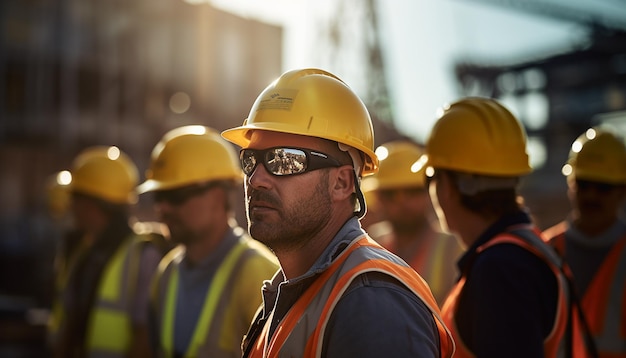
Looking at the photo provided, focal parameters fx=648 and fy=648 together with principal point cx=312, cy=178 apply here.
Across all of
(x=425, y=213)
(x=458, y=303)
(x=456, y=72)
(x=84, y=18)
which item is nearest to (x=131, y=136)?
(x=84, y=18)

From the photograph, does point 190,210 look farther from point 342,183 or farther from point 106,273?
point 342,183

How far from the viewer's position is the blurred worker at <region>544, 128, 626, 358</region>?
3916 mm

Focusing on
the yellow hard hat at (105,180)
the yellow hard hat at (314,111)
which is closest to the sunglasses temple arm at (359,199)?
the yellow hard hat at (314,111)

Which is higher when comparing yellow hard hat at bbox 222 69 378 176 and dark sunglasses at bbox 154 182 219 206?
yellow hard hat at bbox 222 69 378 176

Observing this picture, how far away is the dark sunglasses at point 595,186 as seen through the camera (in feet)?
15.1

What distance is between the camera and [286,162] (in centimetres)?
216

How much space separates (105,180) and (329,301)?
13.4 feet

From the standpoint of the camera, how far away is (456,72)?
4616cm

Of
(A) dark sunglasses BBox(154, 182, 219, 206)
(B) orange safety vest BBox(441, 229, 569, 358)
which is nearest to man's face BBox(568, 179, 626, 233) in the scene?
(B) orange safety vest BBox(441, 229, 569, 358)

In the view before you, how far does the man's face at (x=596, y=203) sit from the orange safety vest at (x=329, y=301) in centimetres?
295

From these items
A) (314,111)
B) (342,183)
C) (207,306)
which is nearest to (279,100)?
(314,111)

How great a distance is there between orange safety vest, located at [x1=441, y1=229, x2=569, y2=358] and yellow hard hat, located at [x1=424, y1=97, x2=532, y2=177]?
0.44 m

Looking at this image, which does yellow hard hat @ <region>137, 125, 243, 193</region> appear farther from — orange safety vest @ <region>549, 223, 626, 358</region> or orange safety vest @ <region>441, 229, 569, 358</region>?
orange safety vest @ <region>549, 223, 626, 358</region>

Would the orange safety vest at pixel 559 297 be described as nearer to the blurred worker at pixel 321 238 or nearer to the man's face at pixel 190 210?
the blurred worker at pixel 321 238
